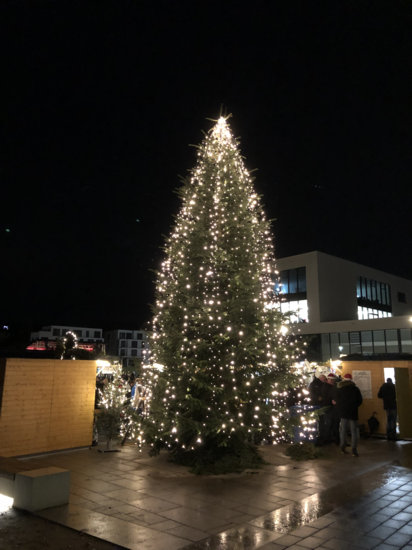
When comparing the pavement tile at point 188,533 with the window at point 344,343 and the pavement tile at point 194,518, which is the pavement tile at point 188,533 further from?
the window at point 344,343

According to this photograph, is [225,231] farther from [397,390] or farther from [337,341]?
[337,341]

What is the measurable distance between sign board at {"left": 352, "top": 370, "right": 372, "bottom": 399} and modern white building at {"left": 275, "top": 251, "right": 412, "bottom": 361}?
843 inches

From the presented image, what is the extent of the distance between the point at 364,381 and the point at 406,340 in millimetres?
24900

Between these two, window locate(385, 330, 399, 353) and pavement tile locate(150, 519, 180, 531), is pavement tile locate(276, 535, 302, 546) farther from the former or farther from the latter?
window locate(385, 330, 399, 353)

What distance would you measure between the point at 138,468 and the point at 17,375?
347cm

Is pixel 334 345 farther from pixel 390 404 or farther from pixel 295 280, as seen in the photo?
pixel 390 404

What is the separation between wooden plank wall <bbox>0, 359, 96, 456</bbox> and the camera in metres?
9.10

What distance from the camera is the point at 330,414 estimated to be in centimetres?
1139

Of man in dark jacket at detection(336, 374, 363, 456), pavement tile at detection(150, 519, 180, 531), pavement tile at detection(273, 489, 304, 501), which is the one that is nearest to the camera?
pavement tile at detection(150, 519, 180, 531)

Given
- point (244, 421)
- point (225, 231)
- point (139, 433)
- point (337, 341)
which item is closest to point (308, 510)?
point (244, 421)

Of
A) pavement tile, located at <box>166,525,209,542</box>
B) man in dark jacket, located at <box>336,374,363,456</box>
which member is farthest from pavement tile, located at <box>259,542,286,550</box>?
man in dark jacket, located at <box>336,374,363,456</box>

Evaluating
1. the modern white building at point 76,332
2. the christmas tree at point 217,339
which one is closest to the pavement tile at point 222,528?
the christmas tree at point 217,339

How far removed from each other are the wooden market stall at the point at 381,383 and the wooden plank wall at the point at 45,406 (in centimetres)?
820

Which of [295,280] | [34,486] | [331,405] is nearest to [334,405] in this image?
[331,405]
